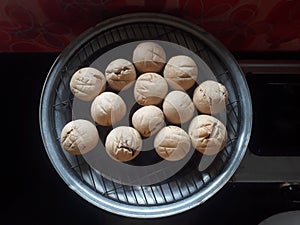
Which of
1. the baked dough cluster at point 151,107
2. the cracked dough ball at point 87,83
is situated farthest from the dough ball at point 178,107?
the cracked dough ball at point 87,83

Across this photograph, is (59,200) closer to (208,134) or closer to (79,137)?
(79,137)

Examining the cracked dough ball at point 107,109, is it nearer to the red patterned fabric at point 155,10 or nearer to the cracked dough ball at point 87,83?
the cracked dough ball at point 87,83

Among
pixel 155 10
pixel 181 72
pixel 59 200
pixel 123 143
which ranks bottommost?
pixel 59 200

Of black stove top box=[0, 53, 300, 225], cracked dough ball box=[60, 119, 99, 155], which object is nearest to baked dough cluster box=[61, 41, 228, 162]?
cracked dough ball box=[60, 119, 99, 155]

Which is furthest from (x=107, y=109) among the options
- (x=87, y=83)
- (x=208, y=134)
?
(x=208, y=134)

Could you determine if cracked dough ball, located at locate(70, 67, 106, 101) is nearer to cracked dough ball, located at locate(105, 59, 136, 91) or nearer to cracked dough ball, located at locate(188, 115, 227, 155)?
cracked dough ball, located at locate(105, 59, 136, 91)

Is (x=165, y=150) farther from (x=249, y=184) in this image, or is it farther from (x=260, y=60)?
(x=260, y=60)
